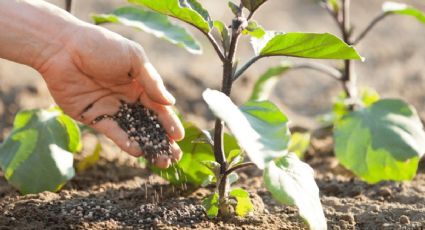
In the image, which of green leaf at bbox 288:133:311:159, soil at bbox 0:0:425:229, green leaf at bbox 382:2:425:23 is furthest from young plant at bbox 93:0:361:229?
green leaf at bbox 382:2:425:23

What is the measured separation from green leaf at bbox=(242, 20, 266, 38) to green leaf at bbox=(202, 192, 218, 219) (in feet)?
1.82

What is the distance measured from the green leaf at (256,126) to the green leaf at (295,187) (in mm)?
100

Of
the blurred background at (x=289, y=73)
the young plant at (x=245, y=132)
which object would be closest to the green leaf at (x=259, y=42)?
the young plant at (x=245, y=132)

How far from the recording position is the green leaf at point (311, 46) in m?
2.45

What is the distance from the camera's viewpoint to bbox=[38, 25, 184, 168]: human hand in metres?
2.62

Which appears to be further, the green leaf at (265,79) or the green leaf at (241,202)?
the green leaf at (265,79)

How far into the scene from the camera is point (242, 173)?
3578 mm

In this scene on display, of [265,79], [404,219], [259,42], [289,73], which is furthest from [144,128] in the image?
[289,73]

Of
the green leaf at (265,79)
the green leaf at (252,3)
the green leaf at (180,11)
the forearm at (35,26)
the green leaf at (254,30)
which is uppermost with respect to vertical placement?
the green leaf at (252,3)

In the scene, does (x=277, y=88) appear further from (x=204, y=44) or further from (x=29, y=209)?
(x=29, y=209)

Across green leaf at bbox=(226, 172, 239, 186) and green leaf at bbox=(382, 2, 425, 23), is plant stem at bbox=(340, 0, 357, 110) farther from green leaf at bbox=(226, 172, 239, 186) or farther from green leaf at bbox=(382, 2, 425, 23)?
green leaf at bbox=(226, 172, 239, 186)

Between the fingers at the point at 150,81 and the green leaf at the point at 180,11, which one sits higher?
the green leaf at the point at 180,11

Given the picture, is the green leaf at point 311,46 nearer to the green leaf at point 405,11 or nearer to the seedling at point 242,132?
the seedling at point 242,132

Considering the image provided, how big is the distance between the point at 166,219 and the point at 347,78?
1.46m
